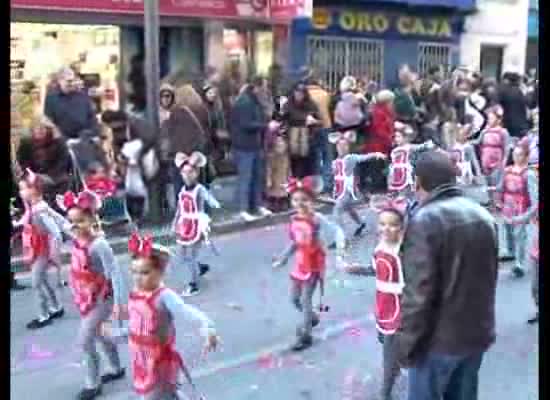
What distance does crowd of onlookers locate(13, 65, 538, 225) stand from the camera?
3.08m

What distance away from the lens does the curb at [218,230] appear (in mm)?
3729

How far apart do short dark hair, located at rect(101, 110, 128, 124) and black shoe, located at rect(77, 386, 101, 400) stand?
117 cm

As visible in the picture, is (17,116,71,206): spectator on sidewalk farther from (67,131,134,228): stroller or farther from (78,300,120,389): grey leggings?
(78,300,120,389): grey leggings

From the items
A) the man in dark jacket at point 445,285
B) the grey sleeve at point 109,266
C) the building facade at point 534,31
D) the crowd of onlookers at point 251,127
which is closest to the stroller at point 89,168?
the crowd of onlookers at point 251,127

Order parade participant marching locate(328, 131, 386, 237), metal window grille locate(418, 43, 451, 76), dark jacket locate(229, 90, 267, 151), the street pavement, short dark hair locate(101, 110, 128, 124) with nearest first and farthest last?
short dark hair locate(101, 110, 128, 124)
the street pavement
metal window grille locate(418, 43, 451, 76)
dark jacket locate(229, 90, 267, 151)
parade participant marching locate(328, 131, 386, 237)

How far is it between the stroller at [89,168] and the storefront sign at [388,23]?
118 centimetres

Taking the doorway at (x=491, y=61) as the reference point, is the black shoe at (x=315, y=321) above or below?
below

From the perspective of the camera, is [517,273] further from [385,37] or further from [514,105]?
[385,37]

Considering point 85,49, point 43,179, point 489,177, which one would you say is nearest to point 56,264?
point 43,179

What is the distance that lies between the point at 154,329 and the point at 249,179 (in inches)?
88.9

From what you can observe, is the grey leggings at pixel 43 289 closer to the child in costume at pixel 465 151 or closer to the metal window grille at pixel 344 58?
the metal window grille at pixel 344 58

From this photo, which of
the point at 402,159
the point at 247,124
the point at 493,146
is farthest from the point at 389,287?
the point at 493,146

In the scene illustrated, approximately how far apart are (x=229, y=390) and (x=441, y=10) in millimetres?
1949

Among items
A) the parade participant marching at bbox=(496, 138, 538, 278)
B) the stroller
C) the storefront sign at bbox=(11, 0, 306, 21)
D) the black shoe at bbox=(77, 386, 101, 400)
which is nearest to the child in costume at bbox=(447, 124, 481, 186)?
the parade participant marching at bbox=(496, 138, 538, 278)
